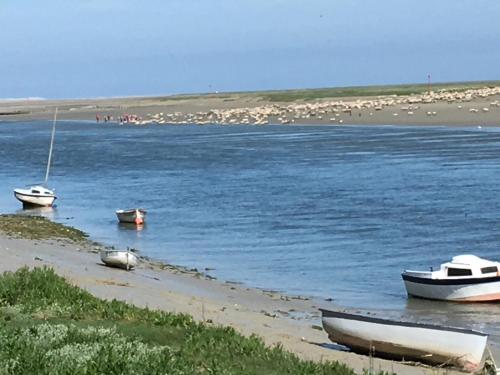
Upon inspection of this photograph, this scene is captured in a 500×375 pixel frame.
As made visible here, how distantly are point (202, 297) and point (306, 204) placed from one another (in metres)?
16.5

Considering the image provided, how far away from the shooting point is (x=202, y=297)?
794 inches

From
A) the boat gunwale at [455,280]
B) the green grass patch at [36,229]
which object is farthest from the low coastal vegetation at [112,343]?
the green grass patch at [36,229]

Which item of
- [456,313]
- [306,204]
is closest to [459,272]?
[456,313]

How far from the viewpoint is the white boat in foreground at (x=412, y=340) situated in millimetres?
13062

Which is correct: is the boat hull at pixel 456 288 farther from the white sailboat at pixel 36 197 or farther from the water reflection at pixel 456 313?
the white sailboat at pixel 36 197

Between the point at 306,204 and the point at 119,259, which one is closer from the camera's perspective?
the point at 119,259

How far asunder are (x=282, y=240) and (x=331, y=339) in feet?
46.3

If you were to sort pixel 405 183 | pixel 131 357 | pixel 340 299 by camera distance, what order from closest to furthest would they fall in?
pixel 131 357 → pixel 340 299 → pixel 405 183

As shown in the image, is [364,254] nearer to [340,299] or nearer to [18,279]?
[340,299]

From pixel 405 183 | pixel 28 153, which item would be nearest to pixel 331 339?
pixel 405 183

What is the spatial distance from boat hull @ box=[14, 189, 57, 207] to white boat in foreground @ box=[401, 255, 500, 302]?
803 inches

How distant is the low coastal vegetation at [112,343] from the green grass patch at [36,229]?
1393 centimetres

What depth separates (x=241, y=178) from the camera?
155 ft

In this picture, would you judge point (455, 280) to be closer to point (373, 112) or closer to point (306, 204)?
point (306, 204)
